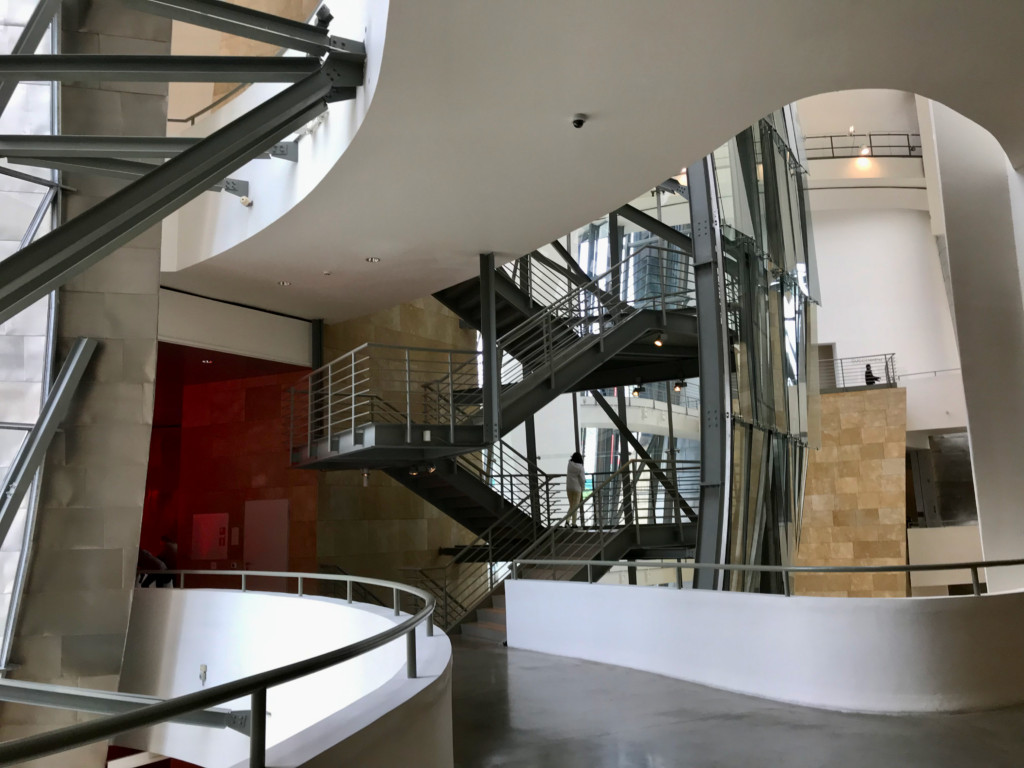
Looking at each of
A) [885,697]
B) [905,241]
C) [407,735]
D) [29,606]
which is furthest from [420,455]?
[905,241]

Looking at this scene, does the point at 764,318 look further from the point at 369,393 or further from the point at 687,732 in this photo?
the point at 687,732

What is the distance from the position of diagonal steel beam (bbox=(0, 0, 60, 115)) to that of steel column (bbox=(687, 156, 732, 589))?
826cm

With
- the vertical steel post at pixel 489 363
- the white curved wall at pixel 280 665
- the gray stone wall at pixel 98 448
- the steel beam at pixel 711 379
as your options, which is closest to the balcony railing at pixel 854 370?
the steel beam at pixel 711 379

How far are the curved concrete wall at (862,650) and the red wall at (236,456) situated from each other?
31.8 feet

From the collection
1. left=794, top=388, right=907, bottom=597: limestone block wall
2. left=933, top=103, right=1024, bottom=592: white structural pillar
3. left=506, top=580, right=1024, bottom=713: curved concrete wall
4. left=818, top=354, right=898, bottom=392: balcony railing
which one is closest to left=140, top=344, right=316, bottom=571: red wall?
left=506, top=580, right=1024, bottom=713: curved concrete wall

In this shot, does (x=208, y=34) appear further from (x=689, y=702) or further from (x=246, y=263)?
(x=689, y=702)

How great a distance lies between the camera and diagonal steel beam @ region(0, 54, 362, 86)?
5855 millimetres

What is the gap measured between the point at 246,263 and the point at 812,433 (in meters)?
11.4

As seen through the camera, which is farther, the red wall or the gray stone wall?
the red wall

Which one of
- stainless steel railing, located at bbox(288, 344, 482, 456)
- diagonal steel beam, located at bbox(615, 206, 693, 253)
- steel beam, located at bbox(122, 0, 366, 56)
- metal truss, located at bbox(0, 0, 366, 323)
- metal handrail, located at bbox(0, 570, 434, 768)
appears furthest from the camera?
diagonal steel beam, located at bbox(615, 206, 693, 253)

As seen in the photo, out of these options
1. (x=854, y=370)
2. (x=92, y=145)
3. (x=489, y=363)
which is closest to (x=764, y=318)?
(x=489, y=363)

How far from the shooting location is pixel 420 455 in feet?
42.5

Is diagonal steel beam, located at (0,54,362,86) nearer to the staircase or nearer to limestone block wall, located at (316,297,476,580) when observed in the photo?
the staircase

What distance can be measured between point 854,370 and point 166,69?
2613cm
